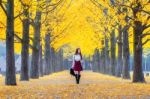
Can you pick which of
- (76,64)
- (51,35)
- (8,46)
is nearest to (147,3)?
(76,64)

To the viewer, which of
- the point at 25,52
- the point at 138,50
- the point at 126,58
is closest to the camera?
the point at 138,50

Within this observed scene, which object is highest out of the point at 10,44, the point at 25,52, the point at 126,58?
the point at 10,44

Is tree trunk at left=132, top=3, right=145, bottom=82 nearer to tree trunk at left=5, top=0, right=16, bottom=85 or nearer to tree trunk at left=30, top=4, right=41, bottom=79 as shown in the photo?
tree trunk at left=5, top=0, right=16, bottom=85

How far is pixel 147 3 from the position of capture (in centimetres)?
2617

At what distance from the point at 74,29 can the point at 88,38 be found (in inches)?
92.7

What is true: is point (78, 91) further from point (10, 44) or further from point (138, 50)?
point (138, 50)

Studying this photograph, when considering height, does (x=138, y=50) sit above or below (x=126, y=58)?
above

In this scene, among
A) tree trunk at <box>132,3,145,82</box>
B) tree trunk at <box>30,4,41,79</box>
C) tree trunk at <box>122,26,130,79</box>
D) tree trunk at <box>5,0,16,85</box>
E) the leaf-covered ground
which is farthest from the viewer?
tree trunk at <box>30,4,41,79</box>

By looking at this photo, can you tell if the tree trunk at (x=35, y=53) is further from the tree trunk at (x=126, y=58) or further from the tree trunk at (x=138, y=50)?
the tree trunk at (x=138, y=50)

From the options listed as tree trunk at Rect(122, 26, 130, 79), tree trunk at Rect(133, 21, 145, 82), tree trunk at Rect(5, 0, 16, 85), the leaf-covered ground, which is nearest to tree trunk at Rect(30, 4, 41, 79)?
tree trunk at Rect(122, 26, 130, 79)

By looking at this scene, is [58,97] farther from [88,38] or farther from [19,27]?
[88,38]

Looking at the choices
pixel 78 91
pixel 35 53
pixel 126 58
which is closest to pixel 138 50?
pixel 126 58

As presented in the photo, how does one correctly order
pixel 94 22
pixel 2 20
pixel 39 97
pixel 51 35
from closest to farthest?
pixel 39 97 → pixel 2 20 → pixel 94 22 → pixel 51 35

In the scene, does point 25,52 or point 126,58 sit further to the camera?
point 126,58
